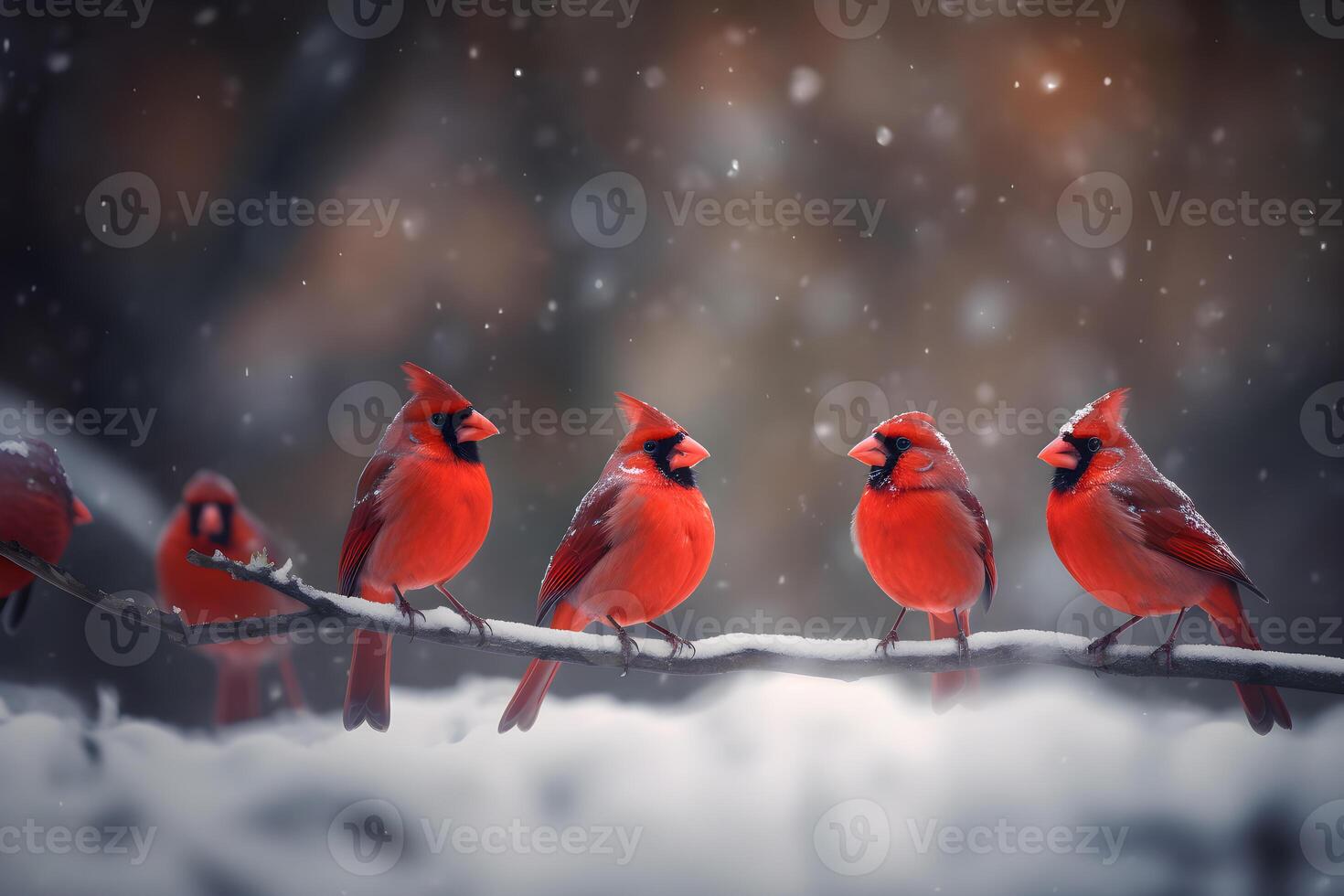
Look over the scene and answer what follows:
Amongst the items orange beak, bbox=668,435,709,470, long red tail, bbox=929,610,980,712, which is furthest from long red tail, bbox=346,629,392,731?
long red tail, bbox=929,610,980,712

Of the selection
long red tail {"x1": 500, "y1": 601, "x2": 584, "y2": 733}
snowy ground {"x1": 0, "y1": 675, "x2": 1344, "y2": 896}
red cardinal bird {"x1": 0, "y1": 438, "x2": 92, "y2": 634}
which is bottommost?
snowy ground {"x1": 0, "y1": 675, "x2": 1344, "y2": 896}

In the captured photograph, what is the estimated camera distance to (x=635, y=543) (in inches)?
80.4

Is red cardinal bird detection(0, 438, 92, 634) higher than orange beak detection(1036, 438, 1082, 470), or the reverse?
orange beak detection(1036, 438, 1082, 470)

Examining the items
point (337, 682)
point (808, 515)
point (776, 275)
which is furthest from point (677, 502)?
point (337, 682)

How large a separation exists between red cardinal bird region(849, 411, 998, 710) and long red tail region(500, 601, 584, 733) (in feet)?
2.20

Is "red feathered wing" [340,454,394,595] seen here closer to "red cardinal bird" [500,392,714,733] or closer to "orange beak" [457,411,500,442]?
"orange beak" [457,411,500,442]

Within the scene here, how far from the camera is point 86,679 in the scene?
7.70ft

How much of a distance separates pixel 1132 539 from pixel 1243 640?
0.38 m

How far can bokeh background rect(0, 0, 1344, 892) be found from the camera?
7.69 feet

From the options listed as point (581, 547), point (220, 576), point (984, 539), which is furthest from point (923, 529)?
point (220, 576)

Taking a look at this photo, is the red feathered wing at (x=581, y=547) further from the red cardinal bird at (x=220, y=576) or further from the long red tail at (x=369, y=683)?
the red cardinal bird at (x=220, y=576)

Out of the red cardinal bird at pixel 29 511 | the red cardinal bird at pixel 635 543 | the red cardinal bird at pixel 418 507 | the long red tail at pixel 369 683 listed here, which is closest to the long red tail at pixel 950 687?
the red cardinal bird at pixel 635 543

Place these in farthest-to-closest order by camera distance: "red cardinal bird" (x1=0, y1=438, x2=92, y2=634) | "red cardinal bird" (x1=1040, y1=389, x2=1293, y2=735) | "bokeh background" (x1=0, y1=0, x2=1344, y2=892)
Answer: "bokeh background" (x1=0, y1=0, x2=1344, y2=892) < "red cardinal bird" (x1=0, y1=438, x2=92, y2=634) < "red cardinal bird" (x1=1040, y1=389, x2=1293, y2=735)

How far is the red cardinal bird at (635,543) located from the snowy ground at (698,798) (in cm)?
33
